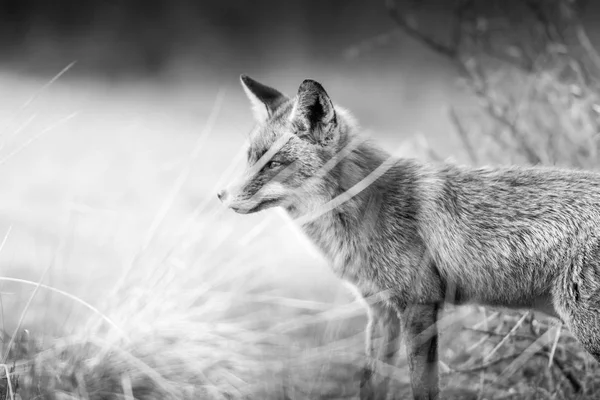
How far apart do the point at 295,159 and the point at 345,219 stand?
408 millimetres

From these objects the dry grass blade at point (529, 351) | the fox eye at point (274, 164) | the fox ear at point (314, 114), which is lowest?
the dry grass blade at point (529, 351)

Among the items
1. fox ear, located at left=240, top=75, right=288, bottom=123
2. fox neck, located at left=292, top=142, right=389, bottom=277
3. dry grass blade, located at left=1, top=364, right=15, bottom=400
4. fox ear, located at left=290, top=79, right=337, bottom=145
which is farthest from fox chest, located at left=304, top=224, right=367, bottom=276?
dry grass blade, located at left=1, top=364, right=15, bottom=400

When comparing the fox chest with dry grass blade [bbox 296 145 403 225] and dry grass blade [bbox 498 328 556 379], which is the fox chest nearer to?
dry grass blade [bbox 296 145 403 225]

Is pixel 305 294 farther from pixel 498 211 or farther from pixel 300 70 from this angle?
pixel 300 70

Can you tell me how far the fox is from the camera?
10.5 ft

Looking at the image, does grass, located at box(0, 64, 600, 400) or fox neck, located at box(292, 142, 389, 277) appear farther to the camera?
fox neck, located at box(292, 142, 389, 277)

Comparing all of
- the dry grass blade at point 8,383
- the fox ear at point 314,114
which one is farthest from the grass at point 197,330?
the fox ear at point 314,114

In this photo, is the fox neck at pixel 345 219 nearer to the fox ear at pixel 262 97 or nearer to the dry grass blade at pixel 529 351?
the fox ear at pixel 262 97

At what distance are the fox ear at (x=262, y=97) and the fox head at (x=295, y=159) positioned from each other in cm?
19

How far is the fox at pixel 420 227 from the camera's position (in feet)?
10.5


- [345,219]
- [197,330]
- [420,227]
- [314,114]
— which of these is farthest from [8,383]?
[420,227]

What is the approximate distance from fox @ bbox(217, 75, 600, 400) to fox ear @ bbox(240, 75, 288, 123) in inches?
6.5

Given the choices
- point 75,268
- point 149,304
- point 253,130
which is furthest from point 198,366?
point 75,268

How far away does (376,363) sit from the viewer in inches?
133
